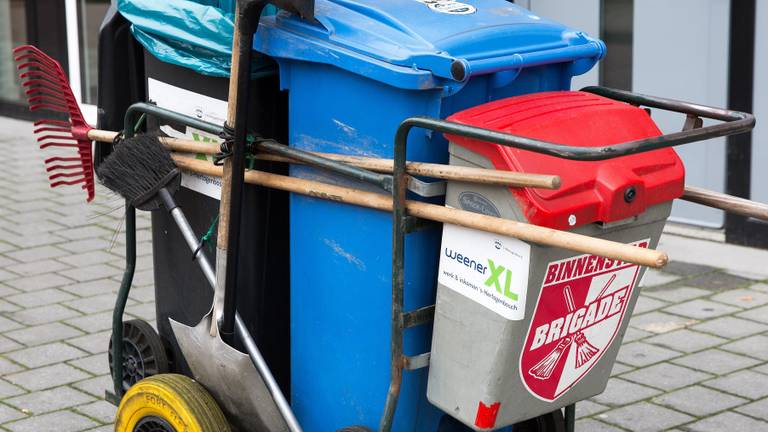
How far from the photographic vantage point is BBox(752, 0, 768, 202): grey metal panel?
6121 mm

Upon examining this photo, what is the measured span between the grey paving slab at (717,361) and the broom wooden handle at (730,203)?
1.81m

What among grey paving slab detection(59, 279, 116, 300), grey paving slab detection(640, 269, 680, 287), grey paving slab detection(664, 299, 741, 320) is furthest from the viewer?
grey paving slab detection(640, 269, 680, 287)

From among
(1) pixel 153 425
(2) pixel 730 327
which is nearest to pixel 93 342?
(1) pixel 153 425

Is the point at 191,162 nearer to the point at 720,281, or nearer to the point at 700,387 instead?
the point at 700,387

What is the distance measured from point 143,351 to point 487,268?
1327 mm

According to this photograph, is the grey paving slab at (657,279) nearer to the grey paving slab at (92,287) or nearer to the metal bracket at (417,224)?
the grey paving slab at (92,287)

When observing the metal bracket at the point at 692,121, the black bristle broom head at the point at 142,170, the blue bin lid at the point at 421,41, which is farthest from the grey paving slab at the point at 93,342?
the metal bracket at the point at 692,121

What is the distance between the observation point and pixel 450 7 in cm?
309

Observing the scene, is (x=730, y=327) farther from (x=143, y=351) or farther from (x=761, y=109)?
(x=143, y=351)

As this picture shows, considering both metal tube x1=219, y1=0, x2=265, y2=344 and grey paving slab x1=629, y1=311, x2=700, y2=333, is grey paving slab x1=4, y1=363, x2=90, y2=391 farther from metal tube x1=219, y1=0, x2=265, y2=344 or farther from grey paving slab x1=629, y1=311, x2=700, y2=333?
grey paving slab x1=629, y1=311, x2=700, y2=333

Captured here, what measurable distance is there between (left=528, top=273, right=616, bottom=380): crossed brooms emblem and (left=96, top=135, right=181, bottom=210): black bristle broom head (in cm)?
117

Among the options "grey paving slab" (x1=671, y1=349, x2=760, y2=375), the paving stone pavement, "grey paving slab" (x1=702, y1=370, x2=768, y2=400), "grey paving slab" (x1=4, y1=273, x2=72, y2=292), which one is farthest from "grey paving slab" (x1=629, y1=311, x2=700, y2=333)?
"grey paving slab" (x1=4, y1=273, x2=72, y2=292)

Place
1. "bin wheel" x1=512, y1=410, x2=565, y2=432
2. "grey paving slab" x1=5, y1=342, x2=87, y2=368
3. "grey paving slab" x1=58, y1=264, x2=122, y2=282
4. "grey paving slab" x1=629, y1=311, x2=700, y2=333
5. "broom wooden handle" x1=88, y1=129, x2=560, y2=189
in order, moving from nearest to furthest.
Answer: "broom wooden handle" x1=88, y1=129, x2=560, y2=189 → "bin wheel" x1=512, y1=410, x2=565, y2=432 → "grey paving slab" x1=5, y1=342, x2=87, y2=368 → "grey paving slab" x1=629, y1=311, x2=700, y2=333 → "grey paving slab" x1=58, y1=264, x2=122, y2=282

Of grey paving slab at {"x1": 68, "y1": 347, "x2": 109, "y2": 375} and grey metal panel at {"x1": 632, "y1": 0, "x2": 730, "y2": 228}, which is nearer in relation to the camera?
grey paving slab at {"x1": 68, "y1": 347, "x2": 109, "y2": 375}
